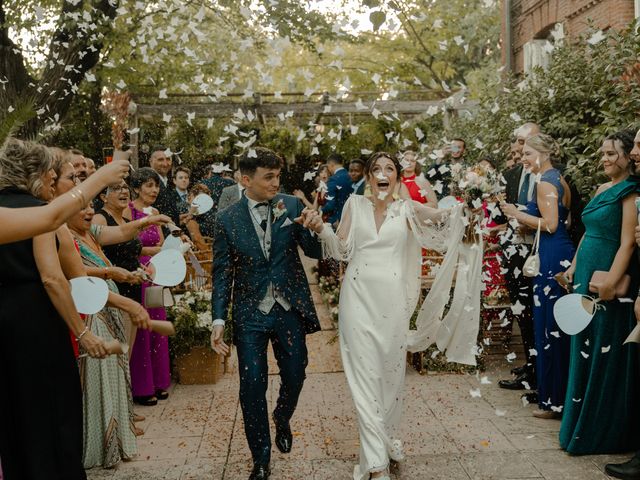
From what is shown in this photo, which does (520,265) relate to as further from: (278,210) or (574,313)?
(278,210)

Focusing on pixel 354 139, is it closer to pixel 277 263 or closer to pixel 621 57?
pixel 621 57

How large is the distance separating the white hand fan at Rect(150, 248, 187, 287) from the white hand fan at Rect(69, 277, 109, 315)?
81 cm

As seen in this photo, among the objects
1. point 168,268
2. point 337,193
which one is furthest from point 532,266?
point 337,193

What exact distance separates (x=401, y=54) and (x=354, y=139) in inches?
158

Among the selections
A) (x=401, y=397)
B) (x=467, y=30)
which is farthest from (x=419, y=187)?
(x=467, y=30)

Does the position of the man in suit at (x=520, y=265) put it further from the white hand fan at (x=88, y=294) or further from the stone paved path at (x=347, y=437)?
the white hand fan at (x=88, y=294)

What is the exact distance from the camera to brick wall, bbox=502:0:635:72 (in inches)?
436

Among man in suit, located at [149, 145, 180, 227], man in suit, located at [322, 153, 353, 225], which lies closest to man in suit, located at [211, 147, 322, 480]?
Result: man in suit, located at [149, 145, 180, 227]

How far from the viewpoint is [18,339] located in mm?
3322

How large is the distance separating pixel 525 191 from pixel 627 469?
2.40m

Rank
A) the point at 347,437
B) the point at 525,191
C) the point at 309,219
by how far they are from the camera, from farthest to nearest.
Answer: the point at 525,191
the point at 347,437
the point at 309,219

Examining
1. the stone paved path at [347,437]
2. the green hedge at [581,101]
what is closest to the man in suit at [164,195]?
the stone paved path at [347,437]

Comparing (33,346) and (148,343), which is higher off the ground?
(33,346)

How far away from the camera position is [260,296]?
4.47m
